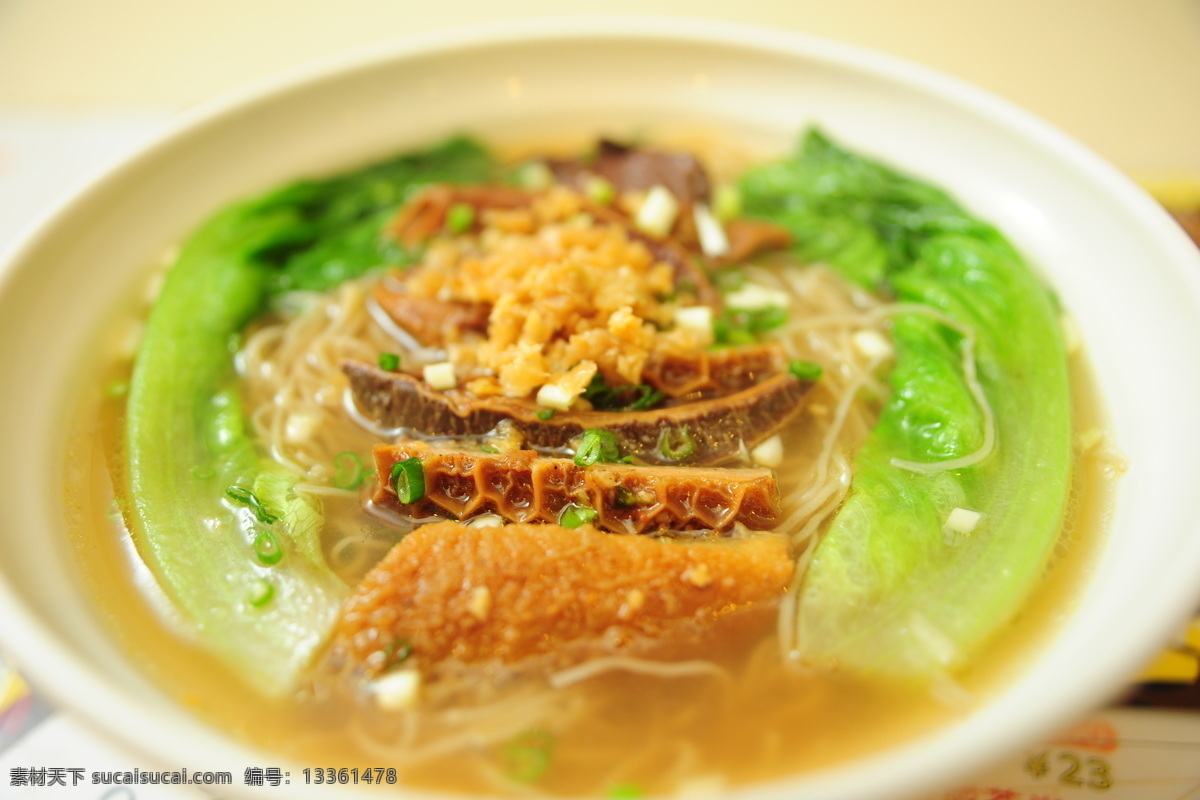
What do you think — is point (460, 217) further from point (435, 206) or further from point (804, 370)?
point (804, 370)

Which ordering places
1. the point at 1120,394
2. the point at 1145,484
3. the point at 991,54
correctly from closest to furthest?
the point at 1145,484 → the point at 1120,394 → the point at 991,54

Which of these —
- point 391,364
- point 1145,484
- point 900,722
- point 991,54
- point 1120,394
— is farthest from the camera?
point 991,54

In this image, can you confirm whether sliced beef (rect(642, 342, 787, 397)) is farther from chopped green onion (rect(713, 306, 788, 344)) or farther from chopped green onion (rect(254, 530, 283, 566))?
chopped green onion (rect(254, 530, 283, 566))

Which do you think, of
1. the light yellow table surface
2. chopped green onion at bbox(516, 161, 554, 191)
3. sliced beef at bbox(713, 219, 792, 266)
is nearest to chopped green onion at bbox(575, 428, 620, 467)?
sliced beef at bbox(713, 219, 792, 266)

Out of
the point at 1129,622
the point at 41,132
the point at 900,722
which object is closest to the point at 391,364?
the point at 900,722

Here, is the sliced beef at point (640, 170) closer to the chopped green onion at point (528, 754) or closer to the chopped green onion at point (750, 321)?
the chopped green onion at point (750, 321)

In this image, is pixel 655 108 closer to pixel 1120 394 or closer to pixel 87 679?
pixel 1120 394

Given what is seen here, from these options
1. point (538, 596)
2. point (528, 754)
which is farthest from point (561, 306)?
point (528, 754)
